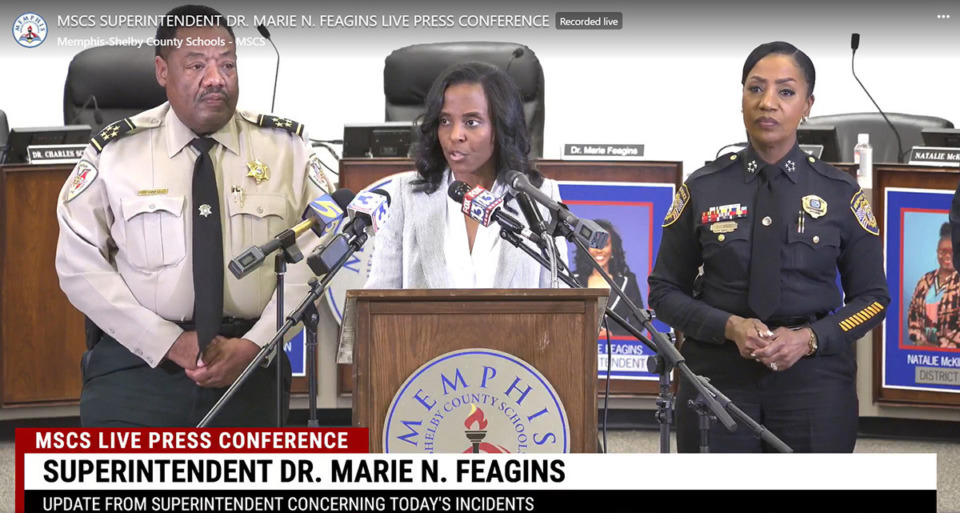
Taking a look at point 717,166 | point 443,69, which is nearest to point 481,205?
point 717,166

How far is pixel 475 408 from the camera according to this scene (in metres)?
1.94

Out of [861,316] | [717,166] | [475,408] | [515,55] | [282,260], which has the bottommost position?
[475,408]

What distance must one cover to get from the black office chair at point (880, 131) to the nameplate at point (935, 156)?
649 millimetres

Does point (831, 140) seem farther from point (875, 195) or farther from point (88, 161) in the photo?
point (88, 161)

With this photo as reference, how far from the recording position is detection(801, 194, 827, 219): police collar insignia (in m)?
2.60

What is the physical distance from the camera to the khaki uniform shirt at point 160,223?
2660 mm

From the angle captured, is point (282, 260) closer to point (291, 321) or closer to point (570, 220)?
point (291, 321)

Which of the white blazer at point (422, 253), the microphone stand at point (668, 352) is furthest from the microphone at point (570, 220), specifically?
the white blazer at point (422, 253)

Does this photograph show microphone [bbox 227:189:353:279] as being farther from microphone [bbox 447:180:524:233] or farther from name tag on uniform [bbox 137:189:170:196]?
name tag on uniform [bbox 137:189:170:196]

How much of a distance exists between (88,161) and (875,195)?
2948 millimetres


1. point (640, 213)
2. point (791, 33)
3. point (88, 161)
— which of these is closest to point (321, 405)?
point (640, 213)

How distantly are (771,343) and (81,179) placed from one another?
154cm

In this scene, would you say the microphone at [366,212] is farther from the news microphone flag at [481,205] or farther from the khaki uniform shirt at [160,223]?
the khaki uniform shirt at [160,223]

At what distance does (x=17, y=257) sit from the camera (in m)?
4.42
